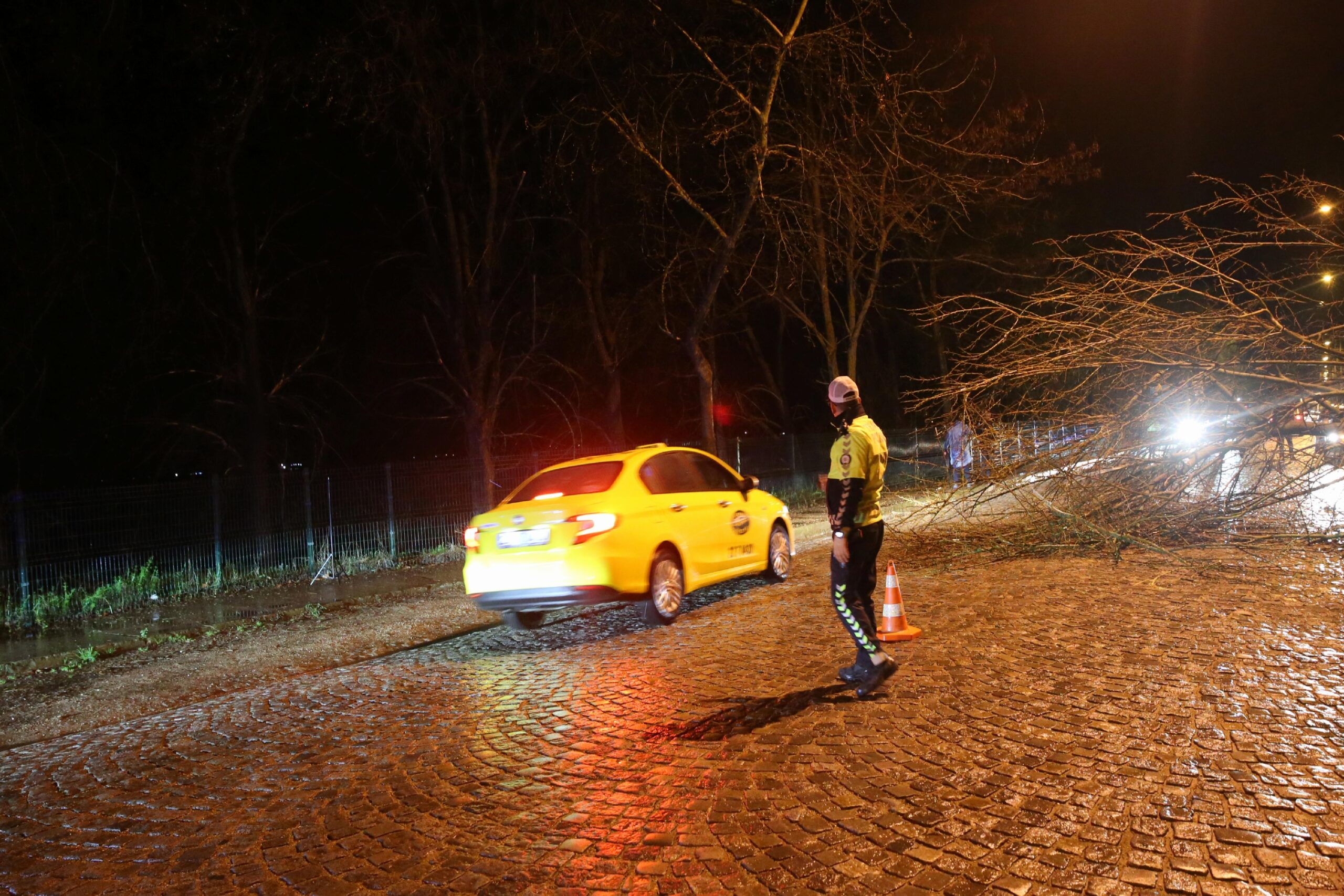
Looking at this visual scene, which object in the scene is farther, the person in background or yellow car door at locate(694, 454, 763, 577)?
the person in background

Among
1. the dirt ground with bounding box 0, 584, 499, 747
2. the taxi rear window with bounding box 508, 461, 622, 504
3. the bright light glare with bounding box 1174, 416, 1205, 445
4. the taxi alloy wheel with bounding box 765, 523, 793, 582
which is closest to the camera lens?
the dirt ground with bounding box 0, 584, 499, 747

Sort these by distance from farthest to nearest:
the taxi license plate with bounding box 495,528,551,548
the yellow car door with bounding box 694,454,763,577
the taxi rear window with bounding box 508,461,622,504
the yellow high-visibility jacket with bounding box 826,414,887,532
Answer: the yellow car door with bounding box 694,454,763,577, the taxi rear window with bounding box 508,461,622,504, the taxi license plate with bounding box 495,528,551,548, the yellow high-visibility jacket with bounding box 826,414,887,532

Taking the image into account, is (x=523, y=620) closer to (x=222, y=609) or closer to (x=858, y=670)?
(x=858, y=670)

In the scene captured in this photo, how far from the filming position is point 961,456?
40.2ft

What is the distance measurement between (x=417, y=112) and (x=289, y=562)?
7982mm

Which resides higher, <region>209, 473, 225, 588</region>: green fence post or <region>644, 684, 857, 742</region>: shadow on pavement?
<region>209, 473, 225, 588</region>: green fence post

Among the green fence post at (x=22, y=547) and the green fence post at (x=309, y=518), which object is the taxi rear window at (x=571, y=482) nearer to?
the green fence post at (x=309, y=518)

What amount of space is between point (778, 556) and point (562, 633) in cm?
323

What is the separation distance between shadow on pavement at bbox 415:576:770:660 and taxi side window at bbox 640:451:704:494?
1.23 m

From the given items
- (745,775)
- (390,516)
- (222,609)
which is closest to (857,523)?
(745,775)

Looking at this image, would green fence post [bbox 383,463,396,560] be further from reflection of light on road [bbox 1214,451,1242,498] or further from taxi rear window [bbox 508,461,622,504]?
reflection of light on road [bbox 1214,451,1242,498]

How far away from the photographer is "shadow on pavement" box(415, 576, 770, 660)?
28.8 feet

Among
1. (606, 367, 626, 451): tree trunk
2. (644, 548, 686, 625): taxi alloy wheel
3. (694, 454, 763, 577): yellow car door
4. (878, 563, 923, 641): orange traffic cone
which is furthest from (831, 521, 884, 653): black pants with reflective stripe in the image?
(606, 367, 626, 451): tree trunk

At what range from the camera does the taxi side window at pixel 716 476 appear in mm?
10625
